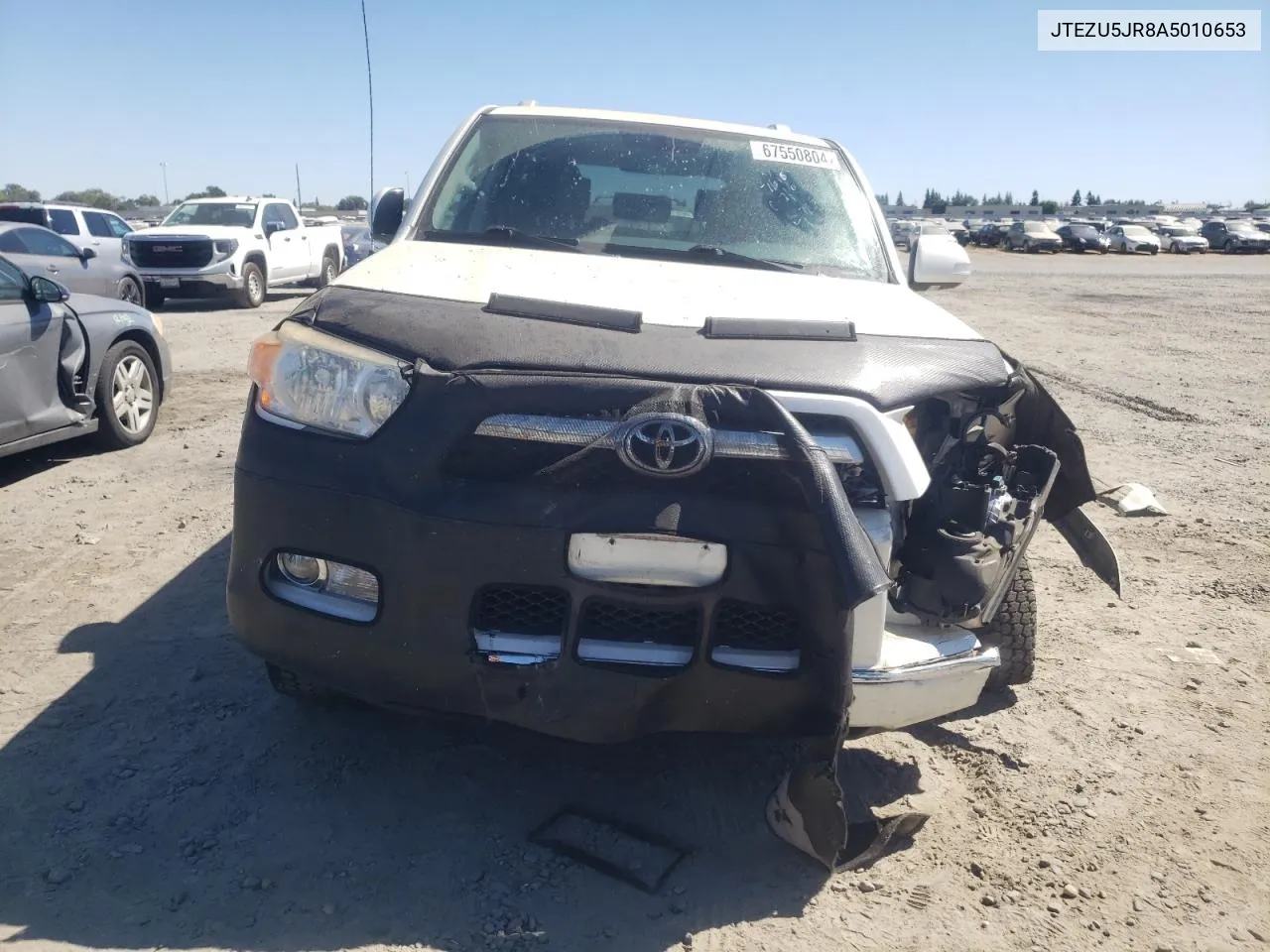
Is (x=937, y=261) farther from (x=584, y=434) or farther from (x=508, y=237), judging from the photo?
(x=584, y=434)

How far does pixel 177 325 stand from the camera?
14367 mm

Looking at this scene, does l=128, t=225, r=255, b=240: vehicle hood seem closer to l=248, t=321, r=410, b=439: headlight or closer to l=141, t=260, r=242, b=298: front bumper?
l=141, t=260, r=242, b=298: front bumper

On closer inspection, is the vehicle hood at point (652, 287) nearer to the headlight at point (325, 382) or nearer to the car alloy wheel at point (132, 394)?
the headlight at point (325, 382)

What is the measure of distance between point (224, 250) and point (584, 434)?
16074 mm

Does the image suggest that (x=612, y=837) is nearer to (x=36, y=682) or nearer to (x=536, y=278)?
(x=536, y=278)

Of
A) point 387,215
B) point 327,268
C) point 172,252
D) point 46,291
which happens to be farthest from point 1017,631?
point 327,268

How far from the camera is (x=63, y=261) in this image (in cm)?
1292

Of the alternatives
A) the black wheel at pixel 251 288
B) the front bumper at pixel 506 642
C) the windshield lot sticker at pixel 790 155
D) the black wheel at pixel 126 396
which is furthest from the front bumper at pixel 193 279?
the front bumper at pixel 506 642

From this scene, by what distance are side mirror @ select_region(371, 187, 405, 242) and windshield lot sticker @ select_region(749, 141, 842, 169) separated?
1.53m

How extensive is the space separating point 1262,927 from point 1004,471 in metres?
1.43

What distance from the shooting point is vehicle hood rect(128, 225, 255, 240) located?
16641mm

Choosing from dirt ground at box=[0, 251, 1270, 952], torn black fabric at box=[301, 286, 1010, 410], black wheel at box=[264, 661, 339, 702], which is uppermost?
torn black fabric at box=[301, 286, 1010, 410]

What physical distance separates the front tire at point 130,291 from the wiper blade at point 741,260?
12.3 meters

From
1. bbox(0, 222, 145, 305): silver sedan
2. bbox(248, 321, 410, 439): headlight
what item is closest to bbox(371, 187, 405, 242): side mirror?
bbox(248, 321, 410, 439): headlight
